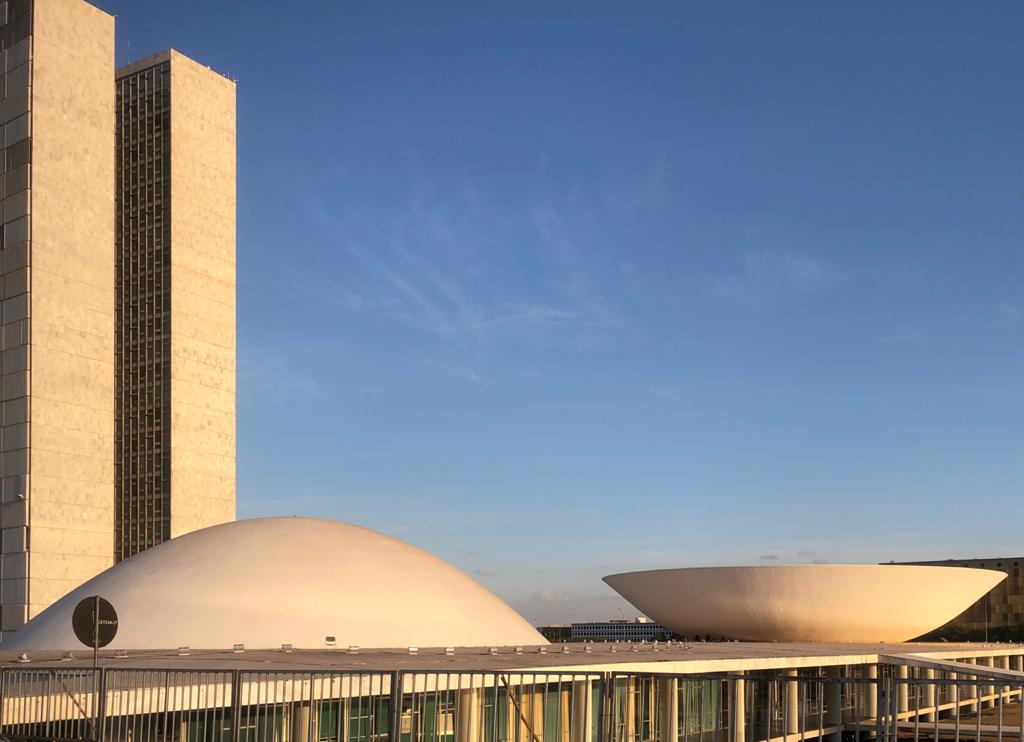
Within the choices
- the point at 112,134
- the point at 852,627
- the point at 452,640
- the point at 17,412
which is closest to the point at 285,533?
the point at 452,640

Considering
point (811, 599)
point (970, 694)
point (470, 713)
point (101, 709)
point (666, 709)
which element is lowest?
point (970, 694)

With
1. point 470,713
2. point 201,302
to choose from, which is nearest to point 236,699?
point 470,713

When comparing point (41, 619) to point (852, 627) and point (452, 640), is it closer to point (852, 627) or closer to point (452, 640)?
point (452, 640)

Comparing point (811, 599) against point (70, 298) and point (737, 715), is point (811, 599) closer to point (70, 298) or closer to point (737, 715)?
point (737, 715)

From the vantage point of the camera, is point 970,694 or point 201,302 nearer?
point 970,694

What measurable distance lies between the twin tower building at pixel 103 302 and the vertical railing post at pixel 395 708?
6657cm

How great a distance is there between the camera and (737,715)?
34594mm

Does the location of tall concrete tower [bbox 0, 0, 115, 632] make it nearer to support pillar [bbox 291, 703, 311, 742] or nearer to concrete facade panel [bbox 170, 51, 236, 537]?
concrete facade panel [bbox 170, 51, 236, 537]

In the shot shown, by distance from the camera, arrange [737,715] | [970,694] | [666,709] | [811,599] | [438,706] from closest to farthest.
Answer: [438,706], [666,709], [737,715], [811,599], [970,694]

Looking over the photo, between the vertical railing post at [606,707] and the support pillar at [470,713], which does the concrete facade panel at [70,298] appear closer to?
the support pillar at [470,713]

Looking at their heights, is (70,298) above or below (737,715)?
above

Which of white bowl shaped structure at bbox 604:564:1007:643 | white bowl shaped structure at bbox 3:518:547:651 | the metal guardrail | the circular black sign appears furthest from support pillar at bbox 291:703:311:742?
white bowl shaped structure at bbox 604:564:1007:643

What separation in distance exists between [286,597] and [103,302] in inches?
2033

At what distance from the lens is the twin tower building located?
75.8 m
